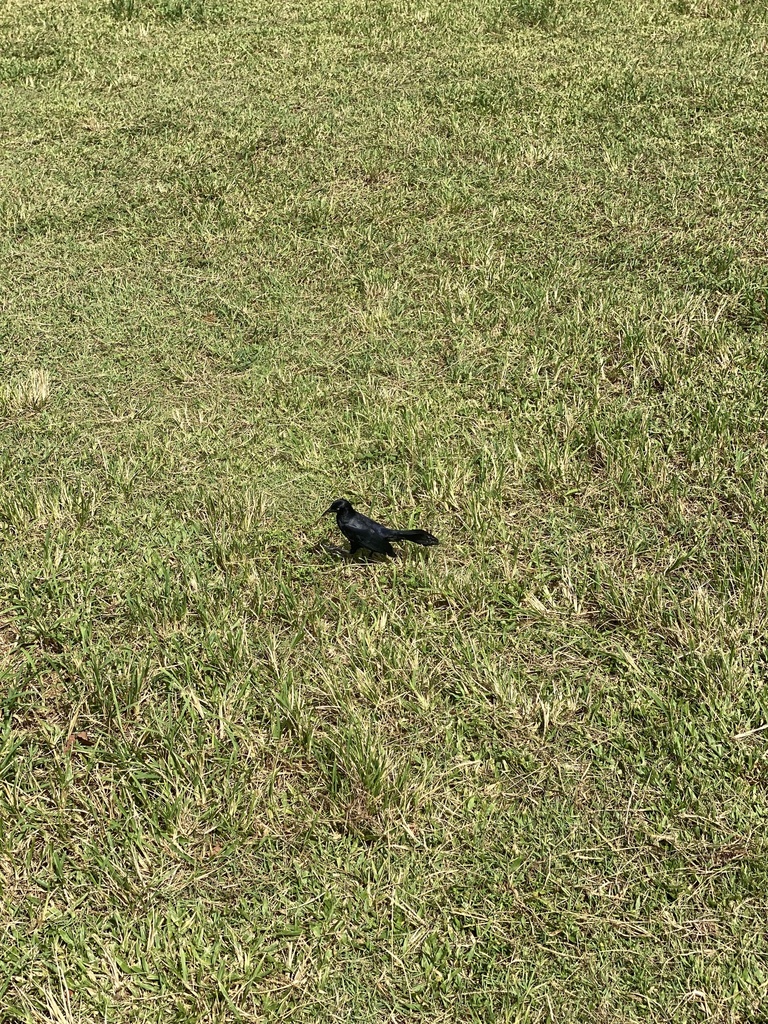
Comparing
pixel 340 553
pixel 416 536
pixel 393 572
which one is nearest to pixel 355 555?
pixel 340 553

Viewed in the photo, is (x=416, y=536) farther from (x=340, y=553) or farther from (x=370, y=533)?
(x=340, y=553)

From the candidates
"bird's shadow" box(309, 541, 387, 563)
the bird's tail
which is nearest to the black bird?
the bird's tail

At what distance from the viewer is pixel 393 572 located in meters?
3.74

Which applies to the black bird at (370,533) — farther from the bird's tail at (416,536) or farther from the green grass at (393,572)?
the green grass at (393,572)

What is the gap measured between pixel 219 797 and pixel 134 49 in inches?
388

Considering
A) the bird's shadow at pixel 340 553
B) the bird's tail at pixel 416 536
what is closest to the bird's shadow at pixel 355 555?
the bird's shadow at pixel 340 553

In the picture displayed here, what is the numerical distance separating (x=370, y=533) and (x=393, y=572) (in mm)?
219

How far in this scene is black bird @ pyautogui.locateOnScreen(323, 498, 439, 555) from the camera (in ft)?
11.9

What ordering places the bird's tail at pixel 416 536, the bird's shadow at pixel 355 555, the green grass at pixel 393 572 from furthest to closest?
1. the bird's shadow at pixel 355 555
2. the bird's tail at pixel 416 536
3. the green grass at pixel 393 572

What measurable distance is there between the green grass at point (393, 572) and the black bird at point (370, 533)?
14 centimetres

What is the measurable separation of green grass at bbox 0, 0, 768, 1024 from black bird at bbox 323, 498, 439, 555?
142 millimetres

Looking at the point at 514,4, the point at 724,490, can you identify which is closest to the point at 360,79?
the point at 514,4

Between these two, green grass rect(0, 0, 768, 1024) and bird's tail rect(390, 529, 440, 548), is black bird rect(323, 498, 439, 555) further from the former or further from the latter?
green grass rect(0, 0, 768, 1024)

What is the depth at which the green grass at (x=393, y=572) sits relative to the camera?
99.7 inches
